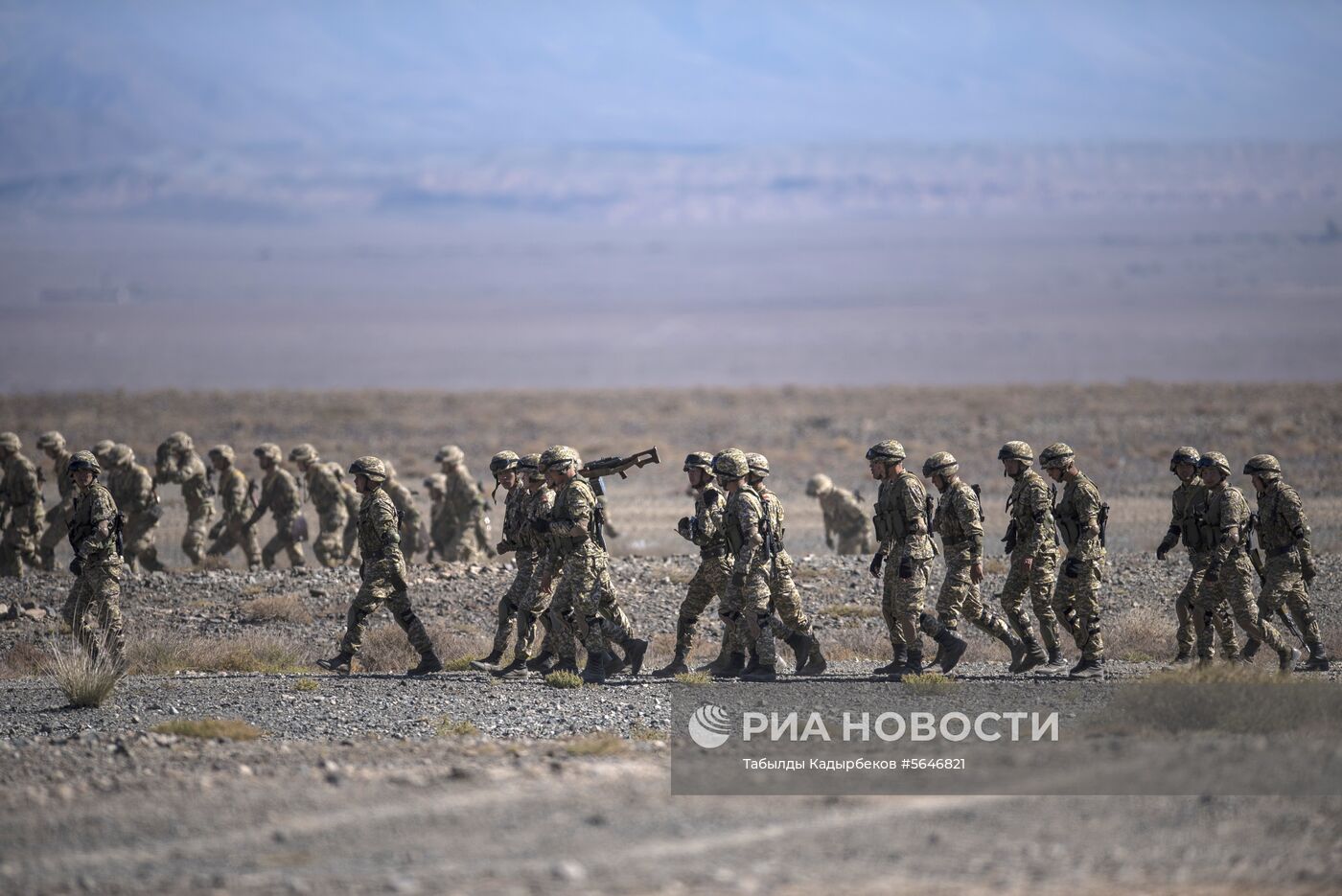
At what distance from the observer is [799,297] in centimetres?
13962

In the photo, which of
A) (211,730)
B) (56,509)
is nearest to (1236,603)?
(211,730)

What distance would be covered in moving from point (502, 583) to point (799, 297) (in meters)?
122

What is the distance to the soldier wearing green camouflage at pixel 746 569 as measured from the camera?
13.9m

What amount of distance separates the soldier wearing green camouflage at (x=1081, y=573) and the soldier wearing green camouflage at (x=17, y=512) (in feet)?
40.7

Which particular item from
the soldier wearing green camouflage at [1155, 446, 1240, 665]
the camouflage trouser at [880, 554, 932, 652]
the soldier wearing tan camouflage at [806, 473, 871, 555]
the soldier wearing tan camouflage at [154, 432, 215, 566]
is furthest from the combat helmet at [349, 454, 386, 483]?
the soldier wearing tan camouflage at [806, 473, 871, 555]

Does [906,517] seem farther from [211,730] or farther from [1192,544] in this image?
[211,730]

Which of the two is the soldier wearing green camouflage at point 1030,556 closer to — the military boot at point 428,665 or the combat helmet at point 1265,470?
the combat helmet at point 1265,470

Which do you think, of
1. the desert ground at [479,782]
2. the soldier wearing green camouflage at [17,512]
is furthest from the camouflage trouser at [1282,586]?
the soldier wearing green camouflage at [17,512]

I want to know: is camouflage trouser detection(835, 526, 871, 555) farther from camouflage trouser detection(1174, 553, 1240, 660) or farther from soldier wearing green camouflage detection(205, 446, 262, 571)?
camouflage trouser detection(1174, 553, 1240, 660)

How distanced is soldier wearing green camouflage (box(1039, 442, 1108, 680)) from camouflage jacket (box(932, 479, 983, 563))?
66cm

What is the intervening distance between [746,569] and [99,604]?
5.67m

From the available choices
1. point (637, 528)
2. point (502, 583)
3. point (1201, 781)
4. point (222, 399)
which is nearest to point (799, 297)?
point (222, 399)

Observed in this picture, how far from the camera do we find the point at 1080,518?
14.0 m

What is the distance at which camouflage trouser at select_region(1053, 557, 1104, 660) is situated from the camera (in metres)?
13.9
